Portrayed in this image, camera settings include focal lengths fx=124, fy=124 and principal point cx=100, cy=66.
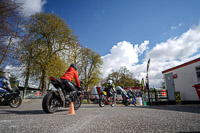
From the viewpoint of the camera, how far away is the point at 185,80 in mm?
11625

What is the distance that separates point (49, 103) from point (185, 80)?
1220 centimetres

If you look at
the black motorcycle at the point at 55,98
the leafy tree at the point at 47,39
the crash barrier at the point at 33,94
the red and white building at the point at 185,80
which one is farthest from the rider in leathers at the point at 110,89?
the crash barrier at the point at 33,94

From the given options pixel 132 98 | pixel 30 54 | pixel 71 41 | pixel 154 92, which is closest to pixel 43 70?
pixel 30 54

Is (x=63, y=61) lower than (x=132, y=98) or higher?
higher

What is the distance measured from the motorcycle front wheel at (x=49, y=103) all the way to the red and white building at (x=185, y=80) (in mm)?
10645

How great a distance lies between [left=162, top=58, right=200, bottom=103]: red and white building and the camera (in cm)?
1060

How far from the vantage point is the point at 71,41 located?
21328 mm

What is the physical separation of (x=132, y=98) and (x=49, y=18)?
692 inches

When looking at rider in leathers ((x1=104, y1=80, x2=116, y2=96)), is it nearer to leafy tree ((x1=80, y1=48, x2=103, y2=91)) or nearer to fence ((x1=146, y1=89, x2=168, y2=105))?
fence ((x1=146, y1=89, x2=168, y2=105))

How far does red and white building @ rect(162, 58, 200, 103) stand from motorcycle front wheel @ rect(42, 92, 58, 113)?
419 inches

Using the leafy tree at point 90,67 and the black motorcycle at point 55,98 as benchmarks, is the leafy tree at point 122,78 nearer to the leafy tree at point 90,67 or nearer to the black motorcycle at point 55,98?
the leafy tree at point 90,67

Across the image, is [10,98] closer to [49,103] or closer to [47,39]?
[49,103]

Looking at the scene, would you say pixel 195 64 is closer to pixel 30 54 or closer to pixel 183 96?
pixel 183 96

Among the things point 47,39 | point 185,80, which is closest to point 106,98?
point 185,80
